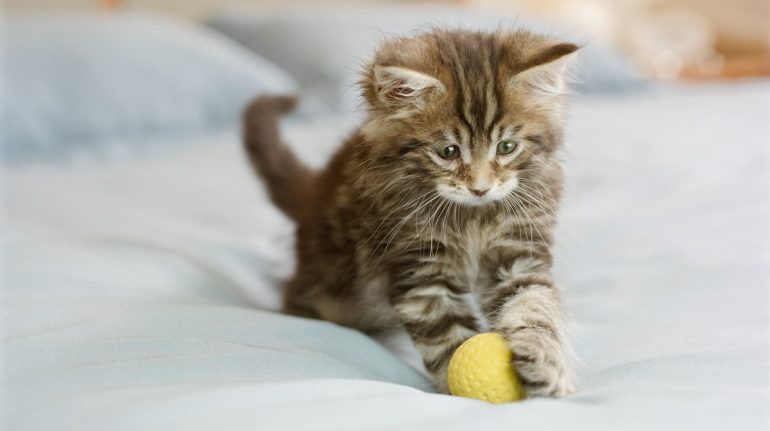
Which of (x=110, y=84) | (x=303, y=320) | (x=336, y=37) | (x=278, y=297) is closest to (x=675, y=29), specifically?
(x=336, y=37)

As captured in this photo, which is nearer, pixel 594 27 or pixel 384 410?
pixel 384 410

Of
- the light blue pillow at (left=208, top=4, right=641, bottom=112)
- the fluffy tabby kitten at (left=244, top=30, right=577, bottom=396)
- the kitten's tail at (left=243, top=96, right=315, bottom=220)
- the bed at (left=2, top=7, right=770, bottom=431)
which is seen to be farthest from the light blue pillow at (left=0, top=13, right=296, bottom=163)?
the fluffy tabby kitten at (left=244, top=30, right=577, bottom=396)

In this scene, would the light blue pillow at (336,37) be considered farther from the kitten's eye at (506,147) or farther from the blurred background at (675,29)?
the kitten's eye at (506,147)

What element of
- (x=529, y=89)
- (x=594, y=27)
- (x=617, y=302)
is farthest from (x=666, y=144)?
(x=594, y=27)

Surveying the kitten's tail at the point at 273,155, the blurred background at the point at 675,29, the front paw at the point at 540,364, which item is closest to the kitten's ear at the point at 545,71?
the front paw at the point at 540,364

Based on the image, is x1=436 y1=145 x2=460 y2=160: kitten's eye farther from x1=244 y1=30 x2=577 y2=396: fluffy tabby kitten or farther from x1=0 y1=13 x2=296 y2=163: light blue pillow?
x1=0 y1=13 x2=296 y2=163: light blue pillow

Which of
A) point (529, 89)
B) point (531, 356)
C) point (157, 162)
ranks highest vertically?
point (529, 89)

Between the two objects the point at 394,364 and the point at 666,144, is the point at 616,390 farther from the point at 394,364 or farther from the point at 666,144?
the point at 666,144
